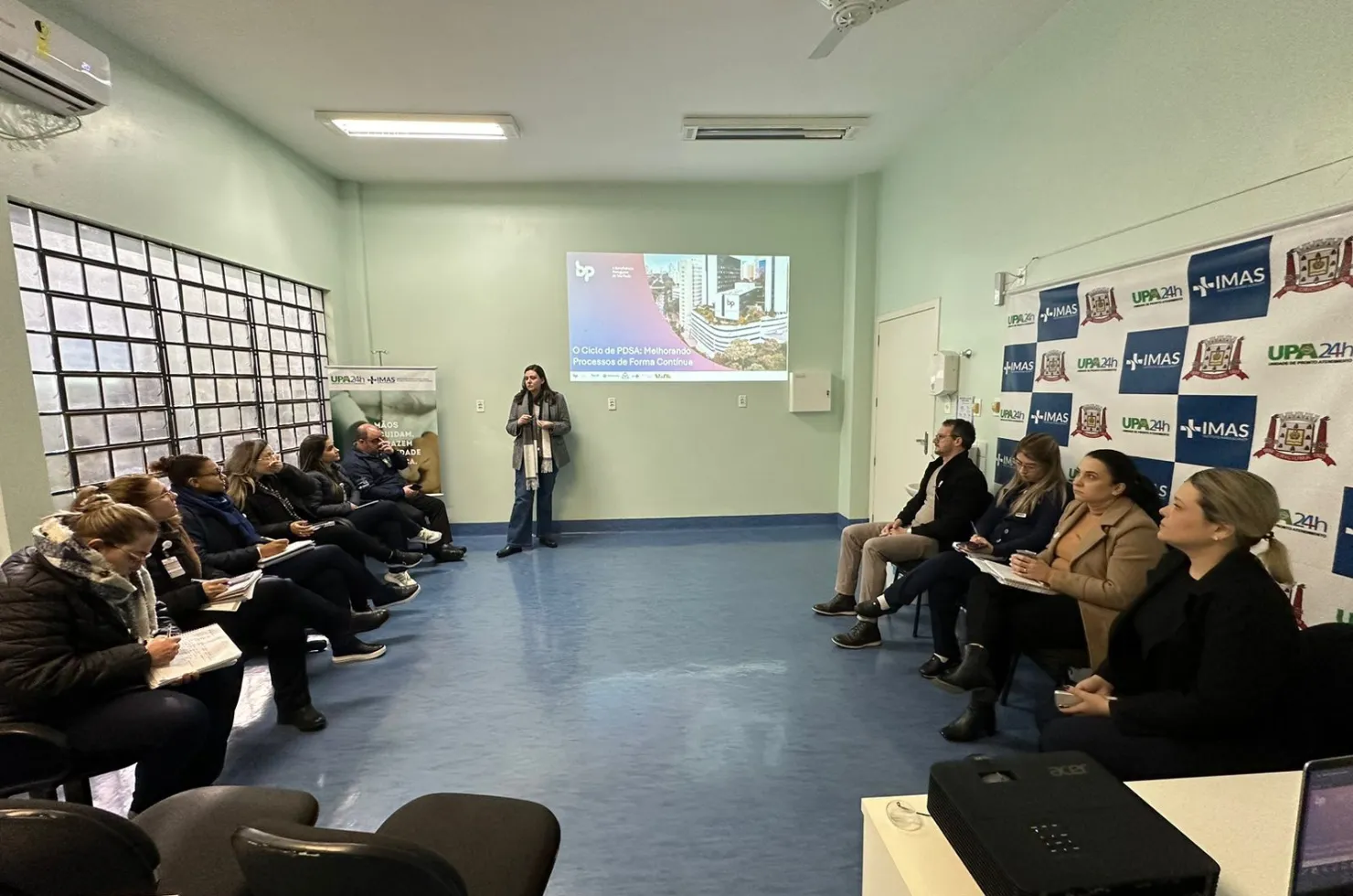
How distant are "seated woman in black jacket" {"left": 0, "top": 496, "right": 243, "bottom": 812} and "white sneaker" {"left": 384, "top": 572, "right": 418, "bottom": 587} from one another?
6.41 feet

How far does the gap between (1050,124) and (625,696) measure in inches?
137

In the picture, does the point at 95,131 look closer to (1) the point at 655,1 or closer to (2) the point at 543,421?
(1) the point at 655,1

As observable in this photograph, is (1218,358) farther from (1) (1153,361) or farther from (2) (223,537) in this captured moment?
(2) (223,537)

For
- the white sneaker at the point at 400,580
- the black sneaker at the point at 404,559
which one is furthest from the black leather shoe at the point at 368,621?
the black sneaker at the point at 404,559

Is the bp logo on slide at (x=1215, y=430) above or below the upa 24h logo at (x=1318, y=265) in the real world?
below

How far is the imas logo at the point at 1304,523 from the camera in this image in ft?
5.92

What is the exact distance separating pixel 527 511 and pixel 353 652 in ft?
6.92

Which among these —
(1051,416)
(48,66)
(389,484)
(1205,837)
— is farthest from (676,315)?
(1205,837)

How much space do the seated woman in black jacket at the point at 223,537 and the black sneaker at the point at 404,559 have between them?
1.10 m

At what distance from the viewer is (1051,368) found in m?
3.00

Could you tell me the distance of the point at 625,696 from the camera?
8.80 feet

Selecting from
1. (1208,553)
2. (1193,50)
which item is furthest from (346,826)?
(1193,50)

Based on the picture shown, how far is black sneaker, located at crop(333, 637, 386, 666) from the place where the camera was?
300cm

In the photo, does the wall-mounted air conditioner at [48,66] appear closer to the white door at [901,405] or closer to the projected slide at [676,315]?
the projected slide at [676,315]
